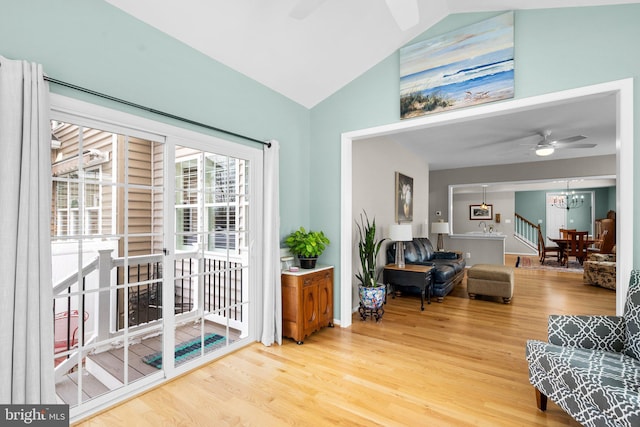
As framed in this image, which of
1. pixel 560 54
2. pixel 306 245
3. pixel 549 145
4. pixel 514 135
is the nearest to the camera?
pixel 560 54

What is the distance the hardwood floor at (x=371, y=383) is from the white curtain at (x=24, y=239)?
0.59m

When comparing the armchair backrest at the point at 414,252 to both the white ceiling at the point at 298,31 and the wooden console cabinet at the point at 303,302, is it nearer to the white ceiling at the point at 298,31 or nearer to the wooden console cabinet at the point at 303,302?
the wooden console cabinet at the point at 303,302

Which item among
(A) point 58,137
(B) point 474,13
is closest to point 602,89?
(B) point 474,13

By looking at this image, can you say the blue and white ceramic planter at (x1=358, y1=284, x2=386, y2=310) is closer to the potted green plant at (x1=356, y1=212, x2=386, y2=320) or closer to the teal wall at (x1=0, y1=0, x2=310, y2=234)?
the potted green plant at (x1=356, y1=212, x2=386, y2=320)

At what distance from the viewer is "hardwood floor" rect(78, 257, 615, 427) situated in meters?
1.95

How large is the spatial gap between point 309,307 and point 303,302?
12cm

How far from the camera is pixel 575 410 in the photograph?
5.42 ft

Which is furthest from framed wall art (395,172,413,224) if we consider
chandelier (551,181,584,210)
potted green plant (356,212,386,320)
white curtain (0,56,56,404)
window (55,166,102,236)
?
chandelier (551,181,584,210)

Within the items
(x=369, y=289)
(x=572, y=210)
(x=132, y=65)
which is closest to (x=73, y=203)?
(x=132, y=65)

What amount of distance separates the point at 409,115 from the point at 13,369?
351cm

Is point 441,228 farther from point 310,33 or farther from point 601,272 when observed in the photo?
point 310,33

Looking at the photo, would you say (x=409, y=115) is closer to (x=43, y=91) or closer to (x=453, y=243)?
(x=43, y=91)

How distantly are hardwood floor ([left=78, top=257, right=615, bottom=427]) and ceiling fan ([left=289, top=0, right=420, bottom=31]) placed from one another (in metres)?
2.64

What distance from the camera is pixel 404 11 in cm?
199
